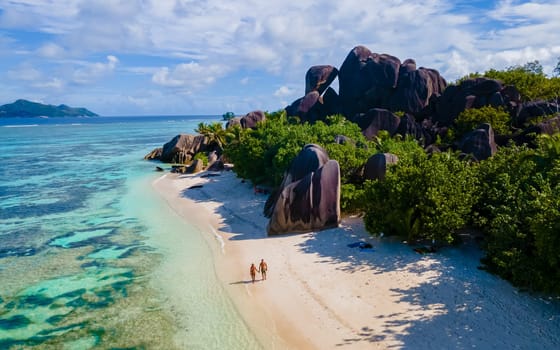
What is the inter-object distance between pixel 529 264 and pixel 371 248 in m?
8.01

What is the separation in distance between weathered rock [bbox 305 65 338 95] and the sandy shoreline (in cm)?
4912

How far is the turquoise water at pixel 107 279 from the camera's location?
A: 1620cm

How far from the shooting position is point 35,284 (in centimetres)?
2130

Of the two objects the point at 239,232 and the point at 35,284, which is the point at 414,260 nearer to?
the point at 239,232

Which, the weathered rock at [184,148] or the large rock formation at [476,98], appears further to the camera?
the weathered rock at [184,148]

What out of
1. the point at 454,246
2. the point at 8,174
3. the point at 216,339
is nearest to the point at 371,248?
the point at 454,246

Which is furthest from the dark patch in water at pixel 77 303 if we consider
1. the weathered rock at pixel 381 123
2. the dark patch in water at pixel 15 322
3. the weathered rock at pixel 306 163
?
the weathered rock at pixel 381 123

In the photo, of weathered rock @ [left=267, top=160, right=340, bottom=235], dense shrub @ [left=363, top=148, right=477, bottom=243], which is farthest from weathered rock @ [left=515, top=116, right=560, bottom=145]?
weathered rock @ [left=267, top=160, right=340, bottom=235]

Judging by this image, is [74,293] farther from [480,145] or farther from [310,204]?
[480,145]

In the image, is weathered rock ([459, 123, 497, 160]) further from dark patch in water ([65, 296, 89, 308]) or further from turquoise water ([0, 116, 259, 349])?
dark patch in water ([65, 296, 89, 308])

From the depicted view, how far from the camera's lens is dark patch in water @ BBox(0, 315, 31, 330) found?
1725cm

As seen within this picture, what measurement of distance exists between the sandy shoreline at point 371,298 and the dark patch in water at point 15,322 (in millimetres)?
8637

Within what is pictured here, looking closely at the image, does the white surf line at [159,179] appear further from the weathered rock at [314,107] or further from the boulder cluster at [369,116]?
the weathered rock at [314,107]

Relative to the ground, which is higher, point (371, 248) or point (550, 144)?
point (550, 144)
